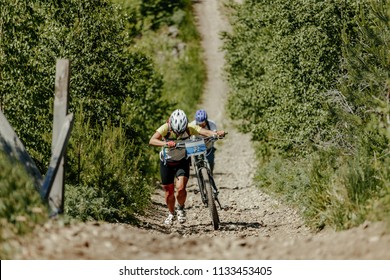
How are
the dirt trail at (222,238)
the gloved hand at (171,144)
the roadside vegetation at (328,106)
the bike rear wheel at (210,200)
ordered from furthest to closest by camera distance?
the gloved hand at (171,144)
the bike rear wheel at (210,200)
the roadside vegetation at (328,106)
the dirt trail at (222,238)

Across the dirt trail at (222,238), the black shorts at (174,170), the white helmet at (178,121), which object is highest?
the white helmet at (178,121)

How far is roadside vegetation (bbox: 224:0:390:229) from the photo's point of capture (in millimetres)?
9477

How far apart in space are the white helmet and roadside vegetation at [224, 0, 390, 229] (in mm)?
2074

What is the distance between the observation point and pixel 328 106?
Result: 502 inches

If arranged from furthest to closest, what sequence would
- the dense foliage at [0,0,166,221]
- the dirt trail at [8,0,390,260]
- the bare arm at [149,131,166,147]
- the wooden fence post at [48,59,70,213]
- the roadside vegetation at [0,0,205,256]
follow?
the dense foliage at [0,0,166,221], the roadside vegetation at [0,0,205,256], the bare arm at [149,131,166,147], the wooden fence post at [48,59,70,213], the dirt trail at [8,0,390,260]

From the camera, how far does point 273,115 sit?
16.0 m

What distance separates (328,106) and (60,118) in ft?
18.5

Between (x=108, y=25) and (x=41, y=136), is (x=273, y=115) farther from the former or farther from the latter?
(x=41, y=136)

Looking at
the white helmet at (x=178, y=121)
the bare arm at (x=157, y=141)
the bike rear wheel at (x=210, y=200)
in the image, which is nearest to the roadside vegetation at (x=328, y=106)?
the bike rear wheel at (x=210, y=200)

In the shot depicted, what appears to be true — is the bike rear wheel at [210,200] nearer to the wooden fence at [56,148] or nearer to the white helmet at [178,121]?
the white helmet at [178,121]

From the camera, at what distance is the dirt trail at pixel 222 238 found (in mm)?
7441

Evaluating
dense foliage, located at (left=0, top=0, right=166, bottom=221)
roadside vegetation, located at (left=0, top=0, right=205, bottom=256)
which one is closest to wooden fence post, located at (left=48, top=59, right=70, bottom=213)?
roadside vegetation, located at (left=0, top=0, right=205, bottom=256)

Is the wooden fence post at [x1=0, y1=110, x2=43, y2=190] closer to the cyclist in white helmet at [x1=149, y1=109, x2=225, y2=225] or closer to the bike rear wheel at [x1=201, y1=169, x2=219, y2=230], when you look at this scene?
the cyclist in white helmet at [x1=149, y1=109, x2=225, y2=225]

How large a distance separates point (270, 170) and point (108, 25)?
563cm
